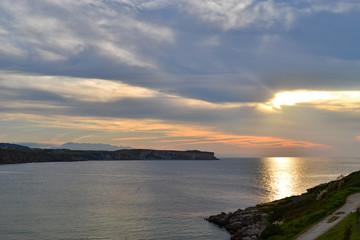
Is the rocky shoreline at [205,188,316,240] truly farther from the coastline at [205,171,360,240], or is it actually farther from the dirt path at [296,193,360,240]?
the dirt path at [296,193,360,240]

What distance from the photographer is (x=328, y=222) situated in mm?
35219

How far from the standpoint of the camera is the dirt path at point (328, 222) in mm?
31542

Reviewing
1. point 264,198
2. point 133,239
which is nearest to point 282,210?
point 133,239

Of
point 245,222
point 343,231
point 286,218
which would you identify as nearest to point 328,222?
point 343,231

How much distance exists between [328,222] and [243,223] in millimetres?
25015

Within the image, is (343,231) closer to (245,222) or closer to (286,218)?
(286,218)

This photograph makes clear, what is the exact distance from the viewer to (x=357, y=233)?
87.8 ft

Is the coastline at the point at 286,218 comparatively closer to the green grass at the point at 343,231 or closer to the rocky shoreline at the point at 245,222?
the rocky shoreline at the point at 245,222

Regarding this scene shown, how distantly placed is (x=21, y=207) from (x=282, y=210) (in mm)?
61669

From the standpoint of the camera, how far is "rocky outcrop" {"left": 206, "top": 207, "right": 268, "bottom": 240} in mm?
50513

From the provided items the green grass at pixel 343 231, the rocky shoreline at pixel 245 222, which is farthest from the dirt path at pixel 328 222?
the rocky shoreline at pixel 245 222

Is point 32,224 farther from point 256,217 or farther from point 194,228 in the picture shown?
point 256,217

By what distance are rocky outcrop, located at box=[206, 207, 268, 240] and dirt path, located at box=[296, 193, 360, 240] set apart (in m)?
12.7

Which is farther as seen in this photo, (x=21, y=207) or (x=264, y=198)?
(x=264, y=198)
